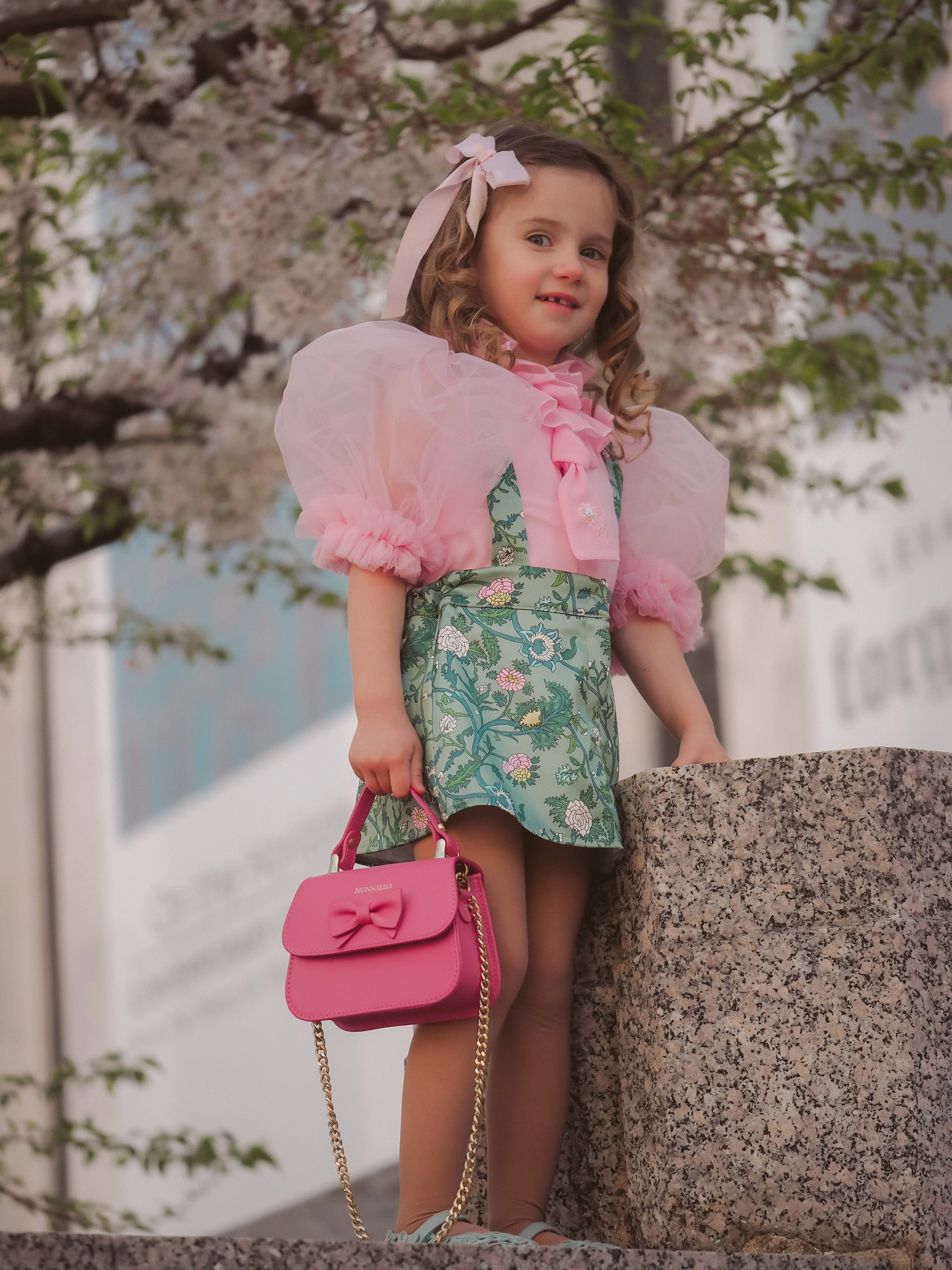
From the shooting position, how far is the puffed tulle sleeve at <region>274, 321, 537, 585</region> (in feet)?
6.26

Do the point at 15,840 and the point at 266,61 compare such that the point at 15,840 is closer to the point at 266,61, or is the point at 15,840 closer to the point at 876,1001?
the point at 266,61

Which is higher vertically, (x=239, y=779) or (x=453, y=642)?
(x=453, y=642)

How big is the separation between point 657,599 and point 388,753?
0.49 m

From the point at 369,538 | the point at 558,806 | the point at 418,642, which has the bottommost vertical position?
the point at 558,806

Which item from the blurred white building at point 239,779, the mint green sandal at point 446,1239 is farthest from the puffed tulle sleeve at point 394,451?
the blurred white building at point 239,779

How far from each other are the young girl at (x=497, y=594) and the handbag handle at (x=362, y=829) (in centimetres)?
2

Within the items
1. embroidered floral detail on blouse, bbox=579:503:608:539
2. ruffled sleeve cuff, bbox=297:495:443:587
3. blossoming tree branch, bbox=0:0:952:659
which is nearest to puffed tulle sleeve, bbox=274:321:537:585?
ruffled sleeve cuff, bbox=297:495:443:587

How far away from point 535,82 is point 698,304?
66cm

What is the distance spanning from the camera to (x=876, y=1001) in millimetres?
1711

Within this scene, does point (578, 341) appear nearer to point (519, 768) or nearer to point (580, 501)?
point (580, 501)

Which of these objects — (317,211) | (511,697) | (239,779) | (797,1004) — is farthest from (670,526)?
(239,779)

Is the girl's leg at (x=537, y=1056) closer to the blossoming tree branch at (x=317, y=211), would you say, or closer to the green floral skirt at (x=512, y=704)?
the green floral skirt at (x=512, y=704)

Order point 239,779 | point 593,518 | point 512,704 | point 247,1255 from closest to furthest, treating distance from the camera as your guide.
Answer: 1. point 247,1255
2. point 512,704
3. point 593,518
4. point 239,779

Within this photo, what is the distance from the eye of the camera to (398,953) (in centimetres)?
173
